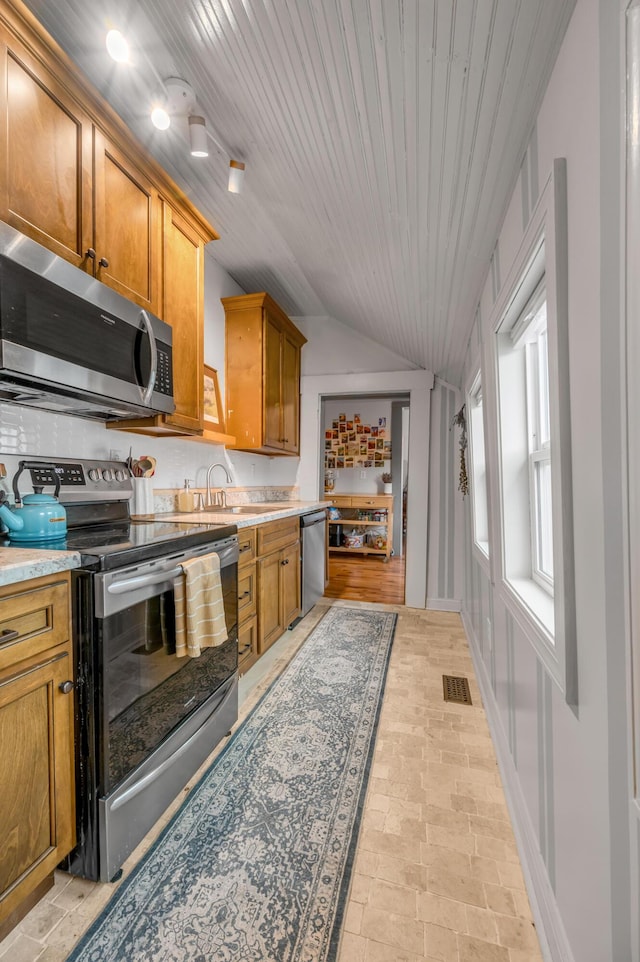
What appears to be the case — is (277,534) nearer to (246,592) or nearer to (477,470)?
(246,592)

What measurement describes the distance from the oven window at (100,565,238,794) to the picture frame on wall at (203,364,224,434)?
1.78 metres

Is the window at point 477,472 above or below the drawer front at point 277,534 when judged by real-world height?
above

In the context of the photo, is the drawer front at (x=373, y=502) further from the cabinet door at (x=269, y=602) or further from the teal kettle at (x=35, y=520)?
the teal kettle at (x=35, y=520)

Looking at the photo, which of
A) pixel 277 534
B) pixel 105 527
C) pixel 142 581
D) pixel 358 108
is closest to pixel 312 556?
pixel 277 534

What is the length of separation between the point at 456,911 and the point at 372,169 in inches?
94.5

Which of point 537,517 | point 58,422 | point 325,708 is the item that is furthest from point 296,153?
point 325,708

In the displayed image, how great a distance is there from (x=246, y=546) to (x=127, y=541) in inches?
35.8

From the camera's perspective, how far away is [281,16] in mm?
1131

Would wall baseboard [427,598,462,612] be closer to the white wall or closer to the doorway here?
the doorway

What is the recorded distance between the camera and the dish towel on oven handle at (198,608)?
1441mm

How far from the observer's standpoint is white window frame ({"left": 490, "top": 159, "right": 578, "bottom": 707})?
2.82 ft

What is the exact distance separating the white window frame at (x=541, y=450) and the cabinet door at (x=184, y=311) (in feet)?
4.95

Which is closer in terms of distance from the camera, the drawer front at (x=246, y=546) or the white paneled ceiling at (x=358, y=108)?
the white paneled ceiling at (x=358, y=108)

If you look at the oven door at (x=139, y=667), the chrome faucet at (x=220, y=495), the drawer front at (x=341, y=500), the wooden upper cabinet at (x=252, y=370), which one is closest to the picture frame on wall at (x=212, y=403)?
the wooden upper cabinet at (x=252, y=370)
